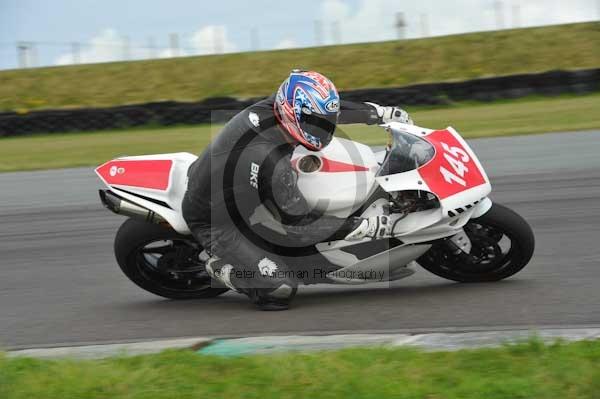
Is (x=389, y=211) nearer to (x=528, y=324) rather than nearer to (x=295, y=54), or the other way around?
(x=528, y=324)

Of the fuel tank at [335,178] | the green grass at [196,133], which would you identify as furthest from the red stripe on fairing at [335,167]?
the green grass at [196,133]

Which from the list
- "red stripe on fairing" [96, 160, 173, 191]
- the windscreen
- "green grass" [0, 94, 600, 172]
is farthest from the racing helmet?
"green grass" [0, 94, 600, 172]

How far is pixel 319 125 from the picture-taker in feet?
17.5

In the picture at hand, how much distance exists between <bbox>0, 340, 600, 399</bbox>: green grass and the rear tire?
1.51 m

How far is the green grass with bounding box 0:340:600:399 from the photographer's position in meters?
3.77

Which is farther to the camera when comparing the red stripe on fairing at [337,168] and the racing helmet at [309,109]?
the red stripe on fairing at [337,168]

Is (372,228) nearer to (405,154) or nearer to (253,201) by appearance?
(405,154)

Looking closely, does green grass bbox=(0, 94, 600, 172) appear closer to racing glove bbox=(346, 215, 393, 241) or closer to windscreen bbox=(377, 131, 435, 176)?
windscreen bbox=(377, 131, 435, 176)

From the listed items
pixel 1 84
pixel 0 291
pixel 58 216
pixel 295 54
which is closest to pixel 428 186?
pixel 0 291

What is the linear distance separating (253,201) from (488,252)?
1523 mm

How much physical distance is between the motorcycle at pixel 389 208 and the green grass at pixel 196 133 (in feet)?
27.4

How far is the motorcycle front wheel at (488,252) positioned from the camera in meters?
5.59

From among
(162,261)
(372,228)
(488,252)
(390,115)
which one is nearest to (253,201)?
(372,228)

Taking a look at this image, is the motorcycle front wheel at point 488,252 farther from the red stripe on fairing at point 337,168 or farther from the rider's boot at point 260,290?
the rider's boot at point 260,290
